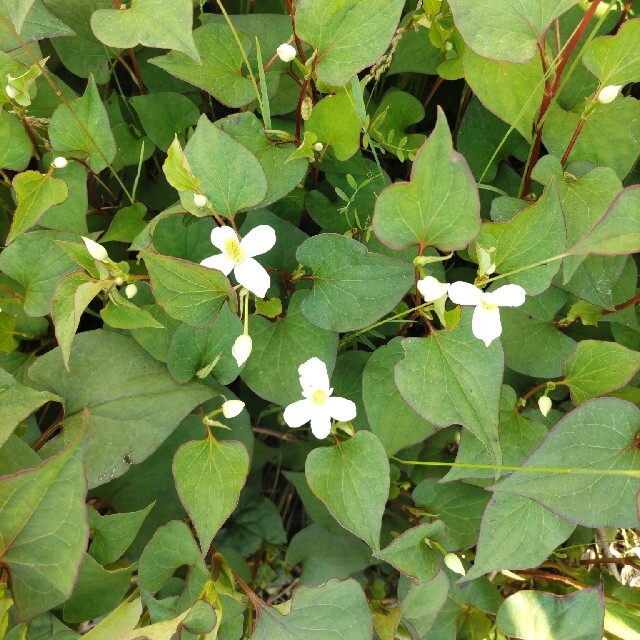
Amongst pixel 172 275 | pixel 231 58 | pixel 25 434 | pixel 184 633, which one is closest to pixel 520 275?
pixel 172 275

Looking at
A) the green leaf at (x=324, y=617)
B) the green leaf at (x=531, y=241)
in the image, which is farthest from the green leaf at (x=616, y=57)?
the green leaf at (x=324, y=617)

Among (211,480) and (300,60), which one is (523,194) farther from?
(211,480)

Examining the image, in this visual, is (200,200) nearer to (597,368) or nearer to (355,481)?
(355,481)

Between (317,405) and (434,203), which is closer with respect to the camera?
(434,203)

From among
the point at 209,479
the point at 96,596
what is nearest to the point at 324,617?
the point at 209,479

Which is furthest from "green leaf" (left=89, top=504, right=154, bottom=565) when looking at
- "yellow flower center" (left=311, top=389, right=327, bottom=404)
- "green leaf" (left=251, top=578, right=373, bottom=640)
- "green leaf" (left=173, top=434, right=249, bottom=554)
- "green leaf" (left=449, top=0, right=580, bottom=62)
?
"green leaf" (left=449, top=0, right=580, bottom=62)

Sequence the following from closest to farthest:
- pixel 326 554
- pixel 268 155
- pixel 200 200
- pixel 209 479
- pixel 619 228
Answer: pixel 619 228
pixel 200 200
pixel 209 479
pixel 268 155
pixel 326 554
